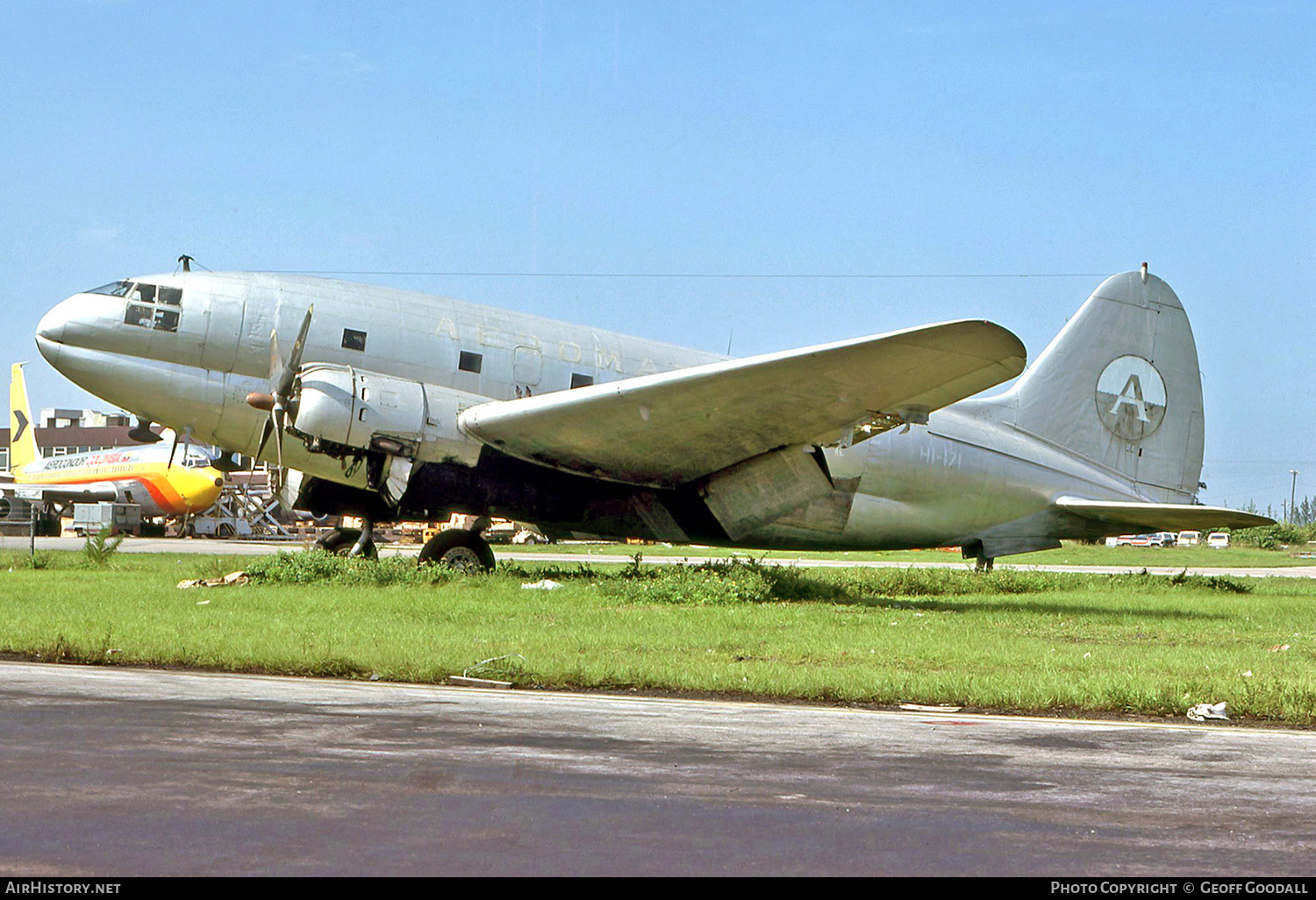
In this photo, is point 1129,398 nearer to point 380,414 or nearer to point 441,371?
point 441,371

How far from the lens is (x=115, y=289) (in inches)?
810

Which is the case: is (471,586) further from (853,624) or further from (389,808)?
(389,808)

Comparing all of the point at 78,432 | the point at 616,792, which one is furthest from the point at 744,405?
the point at 78,432

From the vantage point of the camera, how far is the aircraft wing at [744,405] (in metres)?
16.7

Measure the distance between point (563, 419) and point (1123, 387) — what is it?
13593 millimetres

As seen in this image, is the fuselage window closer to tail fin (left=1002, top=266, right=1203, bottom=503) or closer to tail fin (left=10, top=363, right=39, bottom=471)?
tail fin (left=1002, top=266, right=1203, bottom=503)

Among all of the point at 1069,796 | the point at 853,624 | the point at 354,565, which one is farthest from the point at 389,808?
the point at 354,565

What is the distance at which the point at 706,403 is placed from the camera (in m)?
18.8

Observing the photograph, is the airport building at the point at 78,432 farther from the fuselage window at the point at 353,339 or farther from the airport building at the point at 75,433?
the fuselage window at the point at 353,339

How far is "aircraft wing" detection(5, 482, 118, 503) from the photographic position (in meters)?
65.5

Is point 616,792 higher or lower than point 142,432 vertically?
lower

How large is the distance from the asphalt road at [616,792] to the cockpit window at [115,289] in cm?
1295

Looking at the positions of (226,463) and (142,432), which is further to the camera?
(226,463)

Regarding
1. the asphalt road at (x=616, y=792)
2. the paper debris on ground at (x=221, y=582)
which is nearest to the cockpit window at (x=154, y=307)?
the paper debris on ground at (x=221, y=582)
